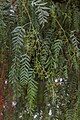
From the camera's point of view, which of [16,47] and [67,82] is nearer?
[16,47]

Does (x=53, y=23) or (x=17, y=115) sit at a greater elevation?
(x=53, y=23)

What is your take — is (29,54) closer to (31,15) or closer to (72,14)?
(31,15)

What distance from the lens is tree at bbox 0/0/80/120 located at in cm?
76

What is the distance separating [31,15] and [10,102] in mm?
224

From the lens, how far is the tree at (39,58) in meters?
0.76

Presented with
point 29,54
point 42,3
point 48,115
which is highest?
point 42,3

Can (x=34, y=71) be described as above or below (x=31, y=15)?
below

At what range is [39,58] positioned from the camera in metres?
0.81

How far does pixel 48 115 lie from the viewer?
3.00 feet

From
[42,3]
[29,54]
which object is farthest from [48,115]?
[42,3]

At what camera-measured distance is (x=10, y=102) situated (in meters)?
0.85

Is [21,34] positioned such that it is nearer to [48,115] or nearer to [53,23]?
[53,23]

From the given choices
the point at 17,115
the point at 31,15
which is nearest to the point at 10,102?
the point at 17,115

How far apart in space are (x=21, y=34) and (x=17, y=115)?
0.88 ft
